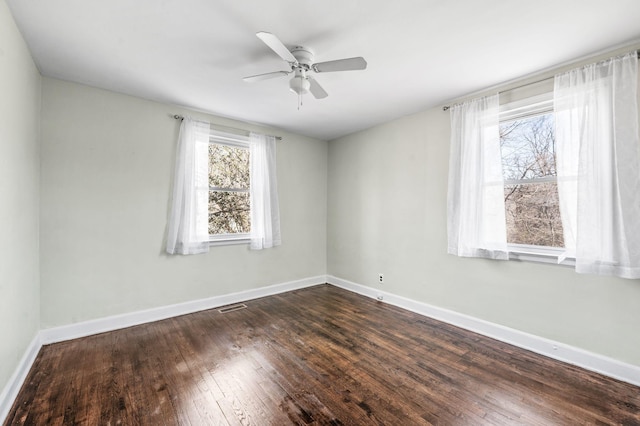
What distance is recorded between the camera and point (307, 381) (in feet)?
6.77

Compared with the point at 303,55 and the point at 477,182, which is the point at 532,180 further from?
the point at 303,55

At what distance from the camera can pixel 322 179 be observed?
4.90 metres

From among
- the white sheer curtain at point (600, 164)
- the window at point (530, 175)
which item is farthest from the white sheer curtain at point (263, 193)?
the white sheer curtain at point (600, 164)

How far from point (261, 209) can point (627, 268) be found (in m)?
3.76

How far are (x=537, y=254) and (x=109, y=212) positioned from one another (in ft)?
14.3

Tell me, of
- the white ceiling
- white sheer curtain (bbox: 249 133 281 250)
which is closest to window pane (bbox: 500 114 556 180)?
the white ceiling

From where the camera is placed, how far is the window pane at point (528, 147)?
259cm

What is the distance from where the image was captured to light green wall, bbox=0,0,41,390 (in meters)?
1.74

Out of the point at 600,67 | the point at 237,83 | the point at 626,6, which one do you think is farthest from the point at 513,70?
the point at 237,83

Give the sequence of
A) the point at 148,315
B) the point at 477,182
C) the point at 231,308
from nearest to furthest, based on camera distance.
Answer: the point at 477,182, the point at 148,315, the point at 231,308

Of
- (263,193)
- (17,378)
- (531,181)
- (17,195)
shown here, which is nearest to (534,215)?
(531,181)

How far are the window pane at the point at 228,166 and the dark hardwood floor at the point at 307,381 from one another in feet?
6.18

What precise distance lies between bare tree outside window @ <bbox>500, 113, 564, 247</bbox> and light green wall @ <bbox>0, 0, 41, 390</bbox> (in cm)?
409

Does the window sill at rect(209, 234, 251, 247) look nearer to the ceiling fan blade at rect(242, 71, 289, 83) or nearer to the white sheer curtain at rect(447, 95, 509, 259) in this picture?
the ceiling fan blade at rect(242, 71, 289, 83)
